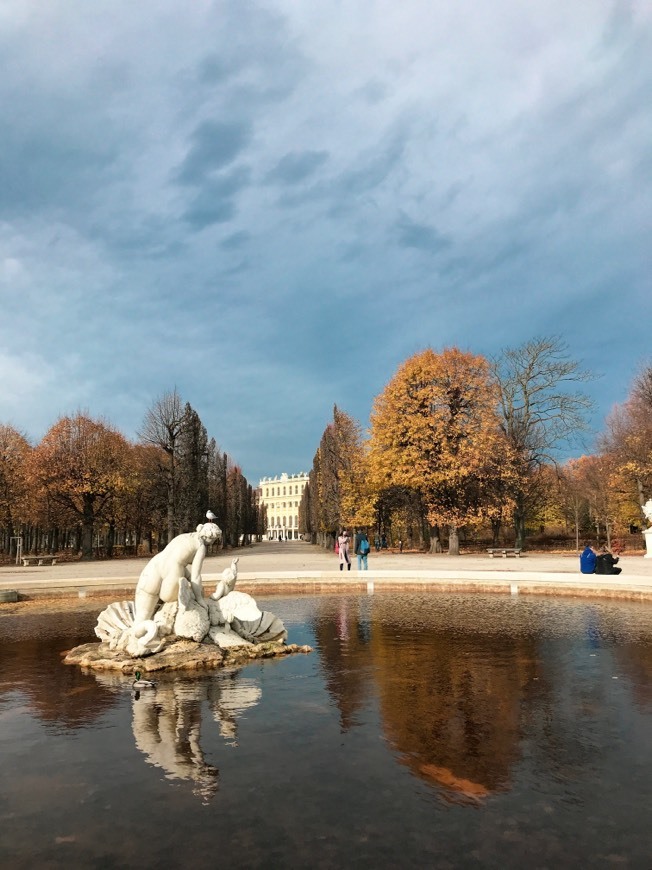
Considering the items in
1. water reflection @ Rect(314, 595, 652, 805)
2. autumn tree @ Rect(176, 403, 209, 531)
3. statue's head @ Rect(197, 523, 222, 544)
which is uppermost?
autumn tree @ Rect(176, 403, 209, 531)

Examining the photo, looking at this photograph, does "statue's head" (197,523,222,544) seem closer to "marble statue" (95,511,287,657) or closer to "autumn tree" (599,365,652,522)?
"marble statue" (95,511,287,657)

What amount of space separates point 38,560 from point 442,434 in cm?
2542

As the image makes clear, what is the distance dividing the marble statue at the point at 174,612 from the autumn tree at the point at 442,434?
28269mm

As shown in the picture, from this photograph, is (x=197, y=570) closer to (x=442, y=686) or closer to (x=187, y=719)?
(x=187, y=719)

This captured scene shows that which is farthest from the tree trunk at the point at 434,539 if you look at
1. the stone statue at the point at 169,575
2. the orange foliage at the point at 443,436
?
the stone statue at the point at 169,575

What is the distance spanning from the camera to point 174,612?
33.9ft

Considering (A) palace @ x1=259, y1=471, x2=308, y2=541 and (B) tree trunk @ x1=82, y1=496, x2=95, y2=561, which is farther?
(A) palace @ x1=259, y1=471, x2=308, y2=541

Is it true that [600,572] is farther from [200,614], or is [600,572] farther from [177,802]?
[177,802]

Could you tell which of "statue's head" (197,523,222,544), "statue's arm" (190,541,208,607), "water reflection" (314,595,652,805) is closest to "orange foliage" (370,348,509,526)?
"water reflection" (314,595,652,805)

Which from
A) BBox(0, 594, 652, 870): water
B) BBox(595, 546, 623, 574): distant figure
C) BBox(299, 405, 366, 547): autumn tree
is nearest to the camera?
BBox(0, 594, 652, 870): water

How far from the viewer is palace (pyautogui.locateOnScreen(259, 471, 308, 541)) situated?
17412 cm

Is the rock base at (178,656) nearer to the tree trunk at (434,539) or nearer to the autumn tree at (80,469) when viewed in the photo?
the tree trunk at (434,539)

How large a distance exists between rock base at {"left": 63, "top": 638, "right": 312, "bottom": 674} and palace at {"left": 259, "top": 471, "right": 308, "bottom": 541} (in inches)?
6417

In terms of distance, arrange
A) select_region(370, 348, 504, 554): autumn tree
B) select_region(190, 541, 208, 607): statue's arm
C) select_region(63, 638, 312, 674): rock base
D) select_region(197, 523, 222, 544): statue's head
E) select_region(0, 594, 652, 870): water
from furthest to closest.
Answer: select_region(370, 348, 504, 554): autumn tree
select_region(190, 541, 208, 607): statue's arm
select_region(197, 523, 222, 544): statue's head
select_region(63, 638, 312, 674): rock base
select_region(0, 594, 652, 870): water
